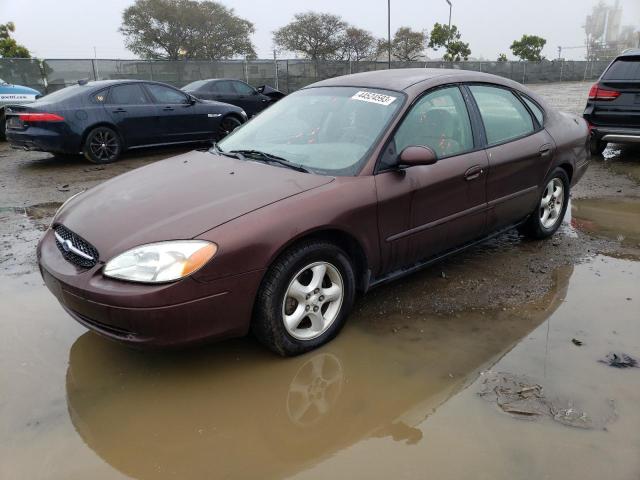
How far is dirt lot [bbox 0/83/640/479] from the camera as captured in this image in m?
2.29

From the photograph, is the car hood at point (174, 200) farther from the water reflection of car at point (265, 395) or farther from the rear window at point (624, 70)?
the rear window at point (624, 70)

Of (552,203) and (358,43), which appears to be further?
(358,43)

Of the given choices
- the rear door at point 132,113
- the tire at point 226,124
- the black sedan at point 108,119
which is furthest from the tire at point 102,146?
the tire at point 226,124

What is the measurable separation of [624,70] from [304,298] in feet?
24.3

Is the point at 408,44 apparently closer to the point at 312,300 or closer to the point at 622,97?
the point at 622,97

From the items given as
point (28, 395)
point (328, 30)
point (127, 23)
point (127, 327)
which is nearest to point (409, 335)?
point (127, 327)

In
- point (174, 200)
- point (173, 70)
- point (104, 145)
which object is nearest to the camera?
point (174, 200)

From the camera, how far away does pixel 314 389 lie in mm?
2783

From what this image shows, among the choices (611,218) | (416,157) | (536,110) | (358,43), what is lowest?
(611,218)

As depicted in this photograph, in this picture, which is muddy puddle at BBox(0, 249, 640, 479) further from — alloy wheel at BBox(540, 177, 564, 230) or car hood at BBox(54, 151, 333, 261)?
alloy wheel at BBox(540, 177, 564, 230)

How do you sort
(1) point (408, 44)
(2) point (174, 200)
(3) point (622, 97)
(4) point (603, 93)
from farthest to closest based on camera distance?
(1) point (408, 44), (4) point (603, 93), (3) point (622, 97), (2) point (174, 200)

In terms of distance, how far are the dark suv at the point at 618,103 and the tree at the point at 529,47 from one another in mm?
49974

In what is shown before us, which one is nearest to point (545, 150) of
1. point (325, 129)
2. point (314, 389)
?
point (325, 129)

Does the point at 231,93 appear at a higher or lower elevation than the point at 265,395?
higher
